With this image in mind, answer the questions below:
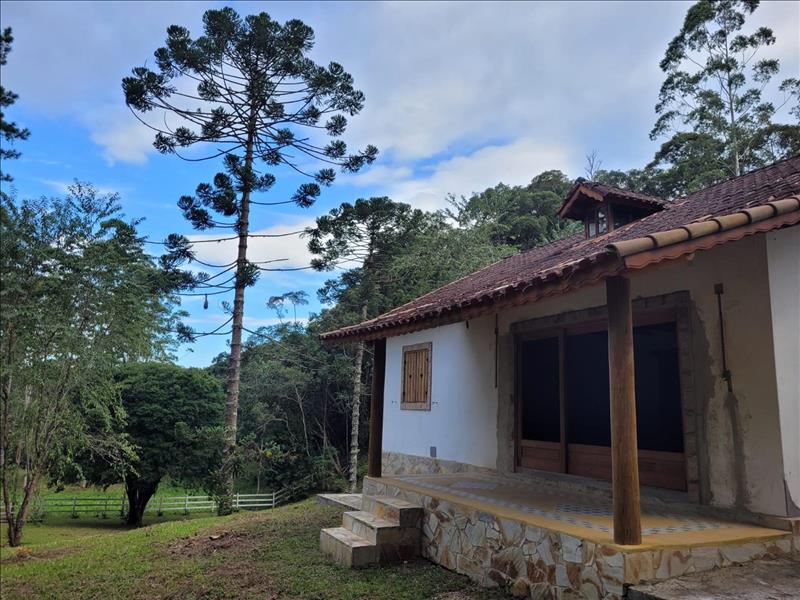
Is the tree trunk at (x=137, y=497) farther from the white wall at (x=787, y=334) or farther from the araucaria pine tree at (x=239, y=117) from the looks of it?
the white wall at (x=787, y=334)

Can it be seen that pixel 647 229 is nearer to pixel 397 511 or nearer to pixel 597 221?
pixel 597 221

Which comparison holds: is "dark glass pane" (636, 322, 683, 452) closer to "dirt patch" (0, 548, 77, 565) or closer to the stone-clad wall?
the stone-clad wall

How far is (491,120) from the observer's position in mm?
15695

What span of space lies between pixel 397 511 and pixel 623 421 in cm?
321

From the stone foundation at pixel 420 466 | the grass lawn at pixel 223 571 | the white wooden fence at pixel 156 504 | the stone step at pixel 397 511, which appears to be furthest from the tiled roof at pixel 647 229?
the white wooden fence at pixel 156 504

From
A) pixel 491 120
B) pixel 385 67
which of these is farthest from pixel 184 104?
pixel 491 120

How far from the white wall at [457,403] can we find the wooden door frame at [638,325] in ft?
1.88

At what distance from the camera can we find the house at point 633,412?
13.0ft

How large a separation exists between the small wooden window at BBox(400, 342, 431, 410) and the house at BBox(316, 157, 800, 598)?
1647 millimetres

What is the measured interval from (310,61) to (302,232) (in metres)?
4.75

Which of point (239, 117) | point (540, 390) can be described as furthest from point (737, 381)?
point (239, 117)

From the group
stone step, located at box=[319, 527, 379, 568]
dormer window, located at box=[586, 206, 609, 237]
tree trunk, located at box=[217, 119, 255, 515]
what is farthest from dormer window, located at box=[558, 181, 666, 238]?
tree trunk, located at box=[217, 119, 255, 515]

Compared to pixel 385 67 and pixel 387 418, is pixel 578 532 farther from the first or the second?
pixel 385 67

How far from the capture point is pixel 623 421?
13.0 feet
